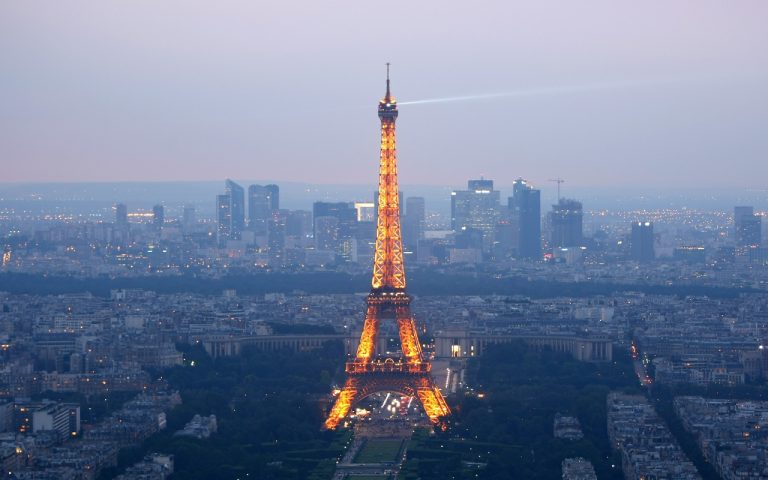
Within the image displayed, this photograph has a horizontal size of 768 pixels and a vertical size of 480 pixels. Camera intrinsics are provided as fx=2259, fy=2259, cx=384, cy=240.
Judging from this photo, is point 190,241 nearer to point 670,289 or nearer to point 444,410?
point 670,289

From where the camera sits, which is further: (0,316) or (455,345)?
(0,316)

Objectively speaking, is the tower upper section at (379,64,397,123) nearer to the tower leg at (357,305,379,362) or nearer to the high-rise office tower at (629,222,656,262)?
the tower leg at (357,305,379,362)

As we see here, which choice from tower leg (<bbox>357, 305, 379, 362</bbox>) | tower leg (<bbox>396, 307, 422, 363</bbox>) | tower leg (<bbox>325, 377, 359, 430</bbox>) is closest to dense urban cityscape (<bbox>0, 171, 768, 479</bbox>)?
tower leg (<bbox>325, 377, 359, 430</bbox>)

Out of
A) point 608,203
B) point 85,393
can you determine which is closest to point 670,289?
point 85,393

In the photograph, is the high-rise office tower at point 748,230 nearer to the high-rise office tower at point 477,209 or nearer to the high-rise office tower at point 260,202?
the high-rise office tower at point 477,209

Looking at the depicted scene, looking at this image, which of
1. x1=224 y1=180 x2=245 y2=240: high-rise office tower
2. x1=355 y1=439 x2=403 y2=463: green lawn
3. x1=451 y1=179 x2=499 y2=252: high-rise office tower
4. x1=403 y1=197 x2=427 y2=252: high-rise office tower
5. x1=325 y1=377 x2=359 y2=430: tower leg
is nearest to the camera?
x1=355 y1=439 x2=403 y2=463: green lawn

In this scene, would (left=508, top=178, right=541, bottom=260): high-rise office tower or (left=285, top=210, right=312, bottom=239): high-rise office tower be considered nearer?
(left=508, top=178, right=541, bottom=260): high-rise office tower

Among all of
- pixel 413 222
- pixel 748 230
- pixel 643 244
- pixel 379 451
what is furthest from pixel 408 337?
pixel 413 222

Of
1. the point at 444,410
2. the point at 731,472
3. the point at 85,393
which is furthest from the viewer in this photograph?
the point at 85,393
